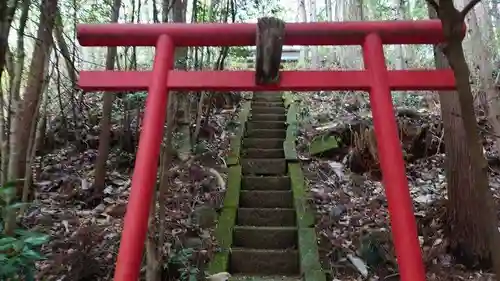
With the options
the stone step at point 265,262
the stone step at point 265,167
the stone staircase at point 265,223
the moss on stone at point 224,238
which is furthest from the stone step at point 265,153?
the stone step at point 265,262

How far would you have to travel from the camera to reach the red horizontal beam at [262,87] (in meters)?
2.61

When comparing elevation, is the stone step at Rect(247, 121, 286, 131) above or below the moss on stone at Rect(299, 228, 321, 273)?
above

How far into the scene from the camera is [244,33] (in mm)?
2662

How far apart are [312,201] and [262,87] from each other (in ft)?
9.75

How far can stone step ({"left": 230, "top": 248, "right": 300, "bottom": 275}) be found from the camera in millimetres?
4590

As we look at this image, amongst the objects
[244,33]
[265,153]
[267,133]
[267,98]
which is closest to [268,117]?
[267,133]

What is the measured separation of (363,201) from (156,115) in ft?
11.6

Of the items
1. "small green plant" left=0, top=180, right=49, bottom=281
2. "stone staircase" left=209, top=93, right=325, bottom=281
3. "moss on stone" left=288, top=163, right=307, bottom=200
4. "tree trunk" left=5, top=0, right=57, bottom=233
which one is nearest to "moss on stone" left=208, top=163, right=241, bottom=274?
"stone staircase" left=209, top=93, right=325, bottom=281

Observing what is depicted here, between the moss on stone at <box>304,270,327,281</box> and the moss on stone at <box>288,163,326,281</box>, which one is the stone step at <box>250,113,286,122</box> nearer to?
the moss on stone at <box>288,163,326,281</box>

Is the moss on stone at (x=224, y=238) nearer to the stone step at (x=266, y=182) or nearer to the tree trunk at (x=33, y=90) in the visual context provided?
the stone step at (x=266, y=182)

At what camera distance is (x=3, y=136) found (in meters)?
4.43

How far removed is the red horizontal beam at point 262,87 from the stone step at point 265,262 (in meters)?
2.43

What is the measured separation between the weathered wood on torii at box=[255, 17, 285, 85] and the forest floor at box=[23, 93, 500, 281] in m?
2.11

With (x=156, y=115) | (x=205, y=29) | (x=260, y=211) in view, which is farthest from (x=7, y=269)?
(x=260, y=211)
